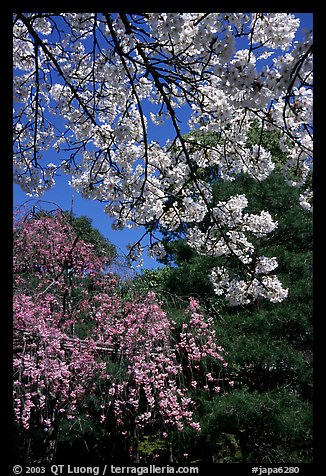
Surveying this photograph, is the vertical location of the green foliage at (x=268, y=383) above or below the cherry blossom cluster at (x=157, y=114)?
below

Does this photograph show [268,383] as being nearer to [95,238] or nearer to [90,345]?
[90,345]

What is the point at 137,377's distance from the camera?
9.29 feet

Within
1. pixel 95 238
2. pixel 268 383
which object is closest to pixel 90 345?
pixel 268 383

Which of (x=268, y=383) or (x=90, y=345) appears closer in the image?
(x=90, y=345)

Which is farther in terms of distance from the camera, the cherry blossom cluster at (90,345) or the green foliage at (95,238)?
the green foliage at (95,238)

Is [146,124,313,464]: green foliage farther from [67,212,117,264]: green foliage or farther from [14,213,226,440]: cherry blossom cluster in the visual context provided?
[67,212,117,264]: green foliage

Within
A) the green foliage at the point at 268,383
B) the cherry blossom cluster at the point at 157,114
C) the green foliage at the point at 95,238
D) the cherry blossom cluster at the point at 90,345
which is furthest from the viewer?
the green foliage at the point at 95,238

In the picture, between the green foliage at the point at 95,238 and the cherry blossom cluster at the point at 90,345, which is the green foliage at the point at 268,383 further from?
the green foliage at the point at 95,238

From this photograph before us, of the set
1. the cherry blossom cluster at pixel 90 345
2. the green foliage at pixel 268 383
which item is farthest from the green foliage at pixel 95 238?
the green foliage at pixel 268 383
